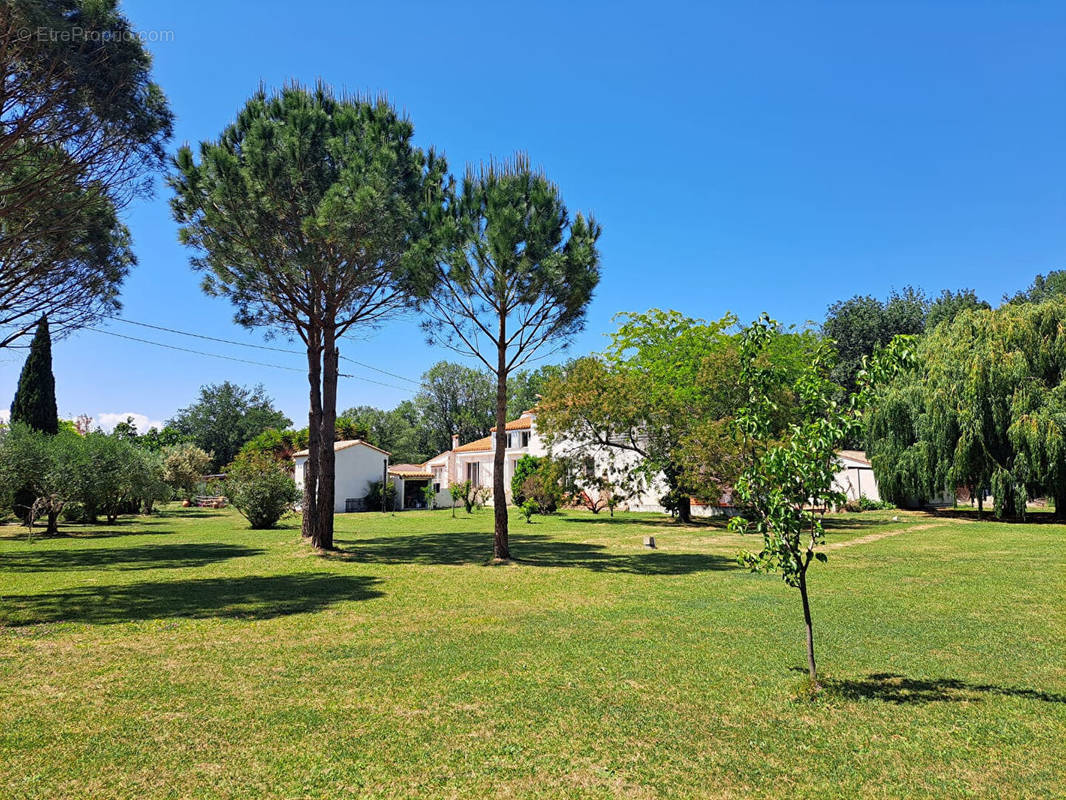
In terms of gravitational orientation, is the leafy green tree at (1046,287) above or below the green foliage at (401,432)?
above

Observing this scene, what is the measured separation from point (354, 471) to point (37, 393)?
1847 centimetres

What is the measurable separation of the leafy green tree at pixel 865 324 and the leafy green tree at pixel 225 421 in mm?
63531

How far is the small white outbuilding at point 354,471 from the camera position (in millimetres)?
43500

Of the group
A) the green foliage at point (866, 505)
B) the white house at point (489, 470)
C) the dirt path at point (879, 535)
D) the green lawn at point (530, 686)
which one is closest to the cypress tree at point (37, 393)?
the white house at point (489, 470)

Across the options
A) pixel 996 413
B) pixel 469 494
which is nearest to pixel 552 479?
pixel 469 494

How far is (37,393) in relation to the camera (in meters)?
34.3

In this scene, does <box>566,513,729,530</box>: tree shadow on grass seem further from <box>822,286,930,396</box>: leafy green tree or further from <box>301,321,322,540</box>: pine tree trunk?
<box>822,286,930,396</box>: leafy green tree

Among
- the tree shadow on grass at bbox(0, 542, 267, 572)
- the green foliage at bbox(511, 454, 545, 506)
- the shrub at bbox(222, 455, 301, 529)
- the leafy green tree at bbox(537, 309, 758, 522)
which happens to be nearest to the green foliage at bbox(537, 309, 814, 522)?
the leafy green tree at bbox(537, 309, 758, 522)

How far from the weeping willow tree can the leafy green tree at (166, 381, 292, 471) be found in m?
69.2

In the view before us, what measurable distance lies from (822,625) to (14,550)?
22135mm

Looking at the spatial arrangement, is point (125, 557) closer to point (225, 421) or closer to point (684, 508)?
point (684, 508)

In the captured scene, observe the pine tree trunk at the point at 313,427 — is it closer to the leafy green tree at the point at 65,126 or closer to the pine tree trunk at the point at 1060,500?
the leafy green tree at the point at 65,126

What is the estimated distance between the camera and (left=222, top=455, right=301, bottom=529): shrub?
87.7 feet

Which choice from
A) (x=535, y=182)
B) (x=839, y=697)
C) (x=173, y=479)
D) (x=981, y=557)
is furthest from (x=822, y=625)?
(x=173, y=479)
